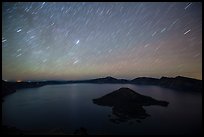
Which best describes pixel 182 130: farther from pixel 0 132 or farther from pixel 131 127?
pixel 0 132

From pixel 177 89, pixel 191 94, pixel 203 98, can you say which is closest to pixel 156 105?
pixel 191 94

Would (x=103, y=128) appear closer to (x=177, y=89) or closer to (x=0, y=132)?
(x=0, y=132)

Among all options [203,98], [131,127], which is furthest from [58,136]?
[131,127]

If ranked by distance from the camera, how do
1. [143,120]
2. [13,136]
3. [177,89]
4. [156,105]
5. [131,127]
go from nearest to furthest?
1. [13,136]
2. [131,127]
3. [143,120]
4. [156,105]
5. [177,89]

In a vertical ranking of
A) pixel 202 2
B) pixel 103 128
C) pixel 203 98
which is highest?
pixel 202 2

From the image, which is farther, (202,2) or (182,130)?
(182,130)

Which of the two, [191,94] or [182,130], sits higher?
[191,94]

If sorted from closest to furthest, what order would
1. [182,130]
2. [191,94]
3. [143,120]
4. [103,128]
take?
[182,130]
[103,128]
[143,120]
[191,94]

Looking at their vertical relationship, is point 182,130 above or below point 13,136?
below

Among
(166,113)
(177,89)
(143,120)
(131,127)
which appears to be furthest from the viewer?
(177,89)
